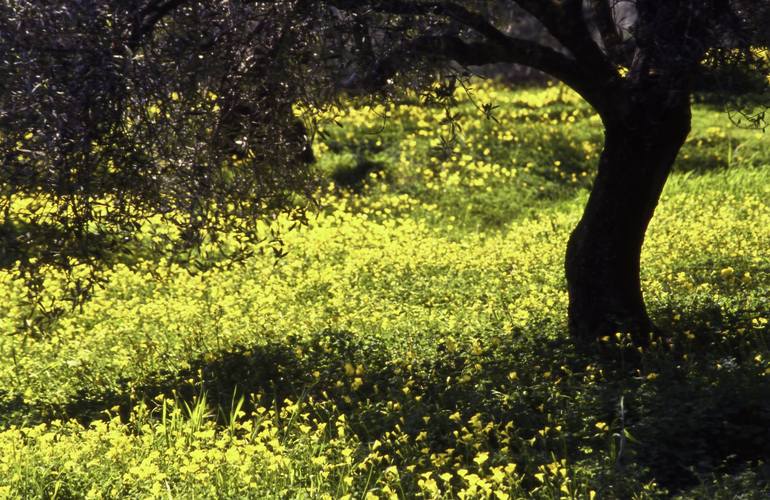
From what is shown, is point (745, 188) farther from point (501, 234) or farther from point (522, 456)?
point (522, 456)

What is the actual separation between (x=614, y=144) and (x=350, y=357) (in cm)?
343

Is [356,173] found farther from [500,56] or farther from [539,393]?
[539,393]

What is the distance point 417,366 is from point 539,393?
156 cm

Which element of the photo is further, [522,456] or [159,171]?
[159,171]

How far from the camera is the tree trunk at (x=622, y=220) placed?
948 cm

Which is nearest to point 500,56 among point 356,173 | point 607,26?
point 607,26

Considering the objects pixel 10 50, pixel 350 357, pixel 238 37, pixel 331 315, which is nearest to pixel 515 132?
pixel 331 315

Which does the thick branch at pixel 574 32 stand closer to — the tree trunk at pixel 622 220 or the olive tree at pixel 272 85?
the olive tree at pixel 272 85

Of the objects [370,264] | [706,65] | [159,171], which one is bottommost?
[370,264]

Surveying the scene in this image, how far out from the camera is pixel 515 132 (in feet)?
71.7

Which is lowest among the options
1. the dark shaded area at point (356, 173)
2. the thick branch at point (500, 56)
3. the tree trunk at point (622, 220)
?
the tree trunk at point (622, 220)

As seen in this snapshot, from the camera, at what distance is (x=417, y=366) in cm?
995

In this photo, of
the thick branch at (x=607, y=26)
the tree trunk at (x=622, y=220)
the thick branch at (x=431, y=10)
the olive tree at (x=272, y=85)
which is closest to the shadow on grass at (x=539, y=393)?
the tree trunk at (x=622, y=220)

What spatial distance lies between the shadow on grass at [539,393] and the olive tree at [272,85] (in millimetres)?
791
